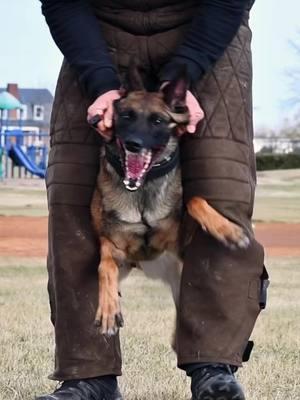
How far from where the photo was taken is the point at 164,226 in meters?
4.28

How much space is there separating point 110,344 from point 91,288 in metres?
0.27

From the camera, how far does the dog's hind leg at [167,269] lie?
14.6 feet

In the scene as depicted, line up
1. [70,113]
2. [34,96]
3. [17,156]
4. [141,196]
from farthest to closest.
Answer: [34,96], [17,156], [70,113], [141,196]

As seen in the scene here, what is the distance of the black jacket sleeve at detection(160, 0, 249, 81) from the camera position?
422 centimetres

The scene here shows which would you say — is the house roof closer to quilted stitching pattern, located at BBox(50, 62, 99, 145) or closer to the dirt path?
the dirt path

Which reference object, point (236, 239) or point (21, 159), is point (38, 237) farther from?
point (21, 159)

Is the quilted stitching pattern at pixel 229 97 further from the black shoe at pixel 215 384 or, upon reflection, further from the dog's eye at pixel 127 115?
the black shoe at pixel 215 384

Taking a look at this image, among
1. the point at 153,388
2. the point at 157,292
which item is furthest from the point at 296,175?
the point at 153,388

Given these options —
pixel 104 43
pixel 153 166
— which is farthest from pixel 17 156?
pixel 153 166

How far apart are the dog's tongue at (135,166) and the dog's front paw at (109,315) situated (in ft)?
1.58

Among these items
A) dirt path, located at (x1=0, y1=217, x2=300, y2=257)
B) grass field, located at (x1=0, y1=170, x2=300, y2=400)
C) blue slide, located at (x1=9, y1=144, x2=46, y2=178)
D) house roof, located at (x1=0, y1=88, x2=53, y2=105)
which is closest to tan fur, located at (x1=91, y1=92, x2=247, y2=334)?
grass field, located at (x1=0, y1=170, x2=300, y2=400)

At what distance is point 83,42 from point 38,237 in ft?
45.7

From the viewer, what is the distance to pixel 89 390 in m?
4.41

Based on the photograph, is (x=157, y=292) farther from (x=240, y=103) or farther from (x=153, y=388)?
(x=240, y=103)
